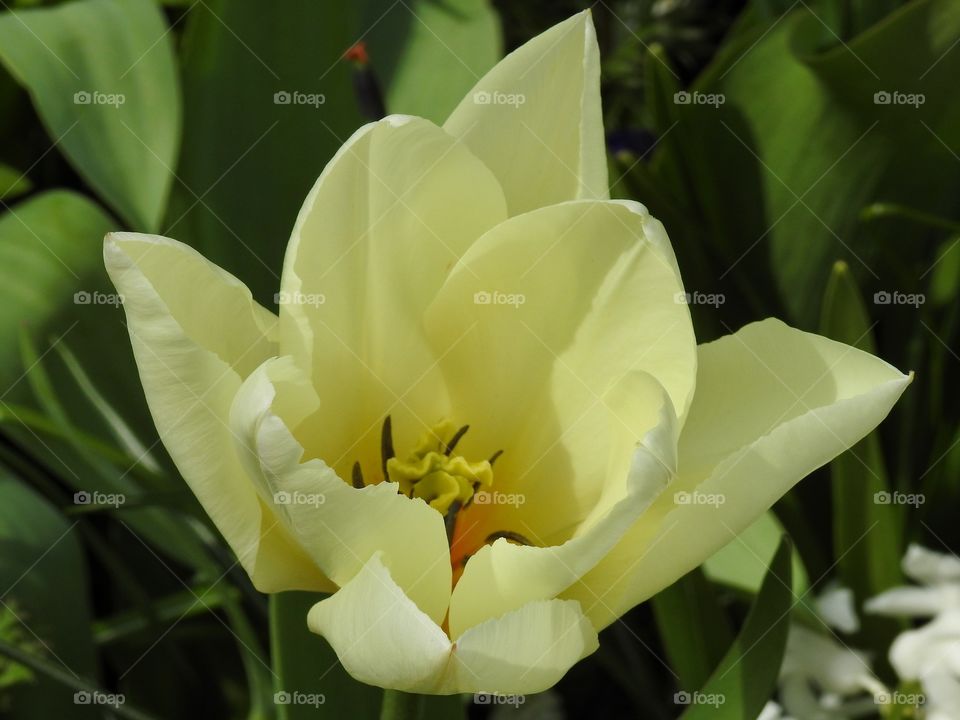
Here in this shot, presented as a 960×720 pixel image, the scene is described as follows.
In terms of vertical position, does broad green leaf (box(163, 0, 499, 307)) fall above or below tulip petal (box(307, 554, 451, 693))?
above

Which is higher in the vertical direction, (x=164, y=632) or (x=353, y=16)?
(x=353, y=16)

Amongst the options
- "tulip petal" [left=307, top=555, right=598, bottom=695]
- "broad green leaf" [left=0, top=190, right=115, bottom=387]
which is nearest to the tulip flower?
"tulip petal" [left=307, top=555, right=598, bottom=695]

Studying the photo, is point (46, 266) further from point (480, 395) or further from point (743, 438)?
point (743, 438)

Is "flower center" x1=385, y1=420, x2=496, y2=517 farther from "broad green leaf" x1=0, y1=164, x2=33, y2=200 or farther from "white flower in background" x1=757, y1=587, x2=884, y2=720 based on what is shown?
"broad green leaf" x1=0, y1=164, x2=33, y2=200

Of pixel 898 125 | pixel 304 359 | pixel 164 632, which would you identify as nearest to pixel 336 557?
pixel 304 359

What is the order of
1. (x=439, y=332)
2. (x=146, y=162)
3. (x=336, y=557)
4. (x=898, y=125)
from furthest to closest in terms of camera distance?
1. (x=898, y=125)
2. (x=146, y=162)
3. (x=439, y=332)
4. (x=336, y=557)

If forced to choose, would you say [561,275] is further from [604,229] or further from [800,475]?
[800,475]
